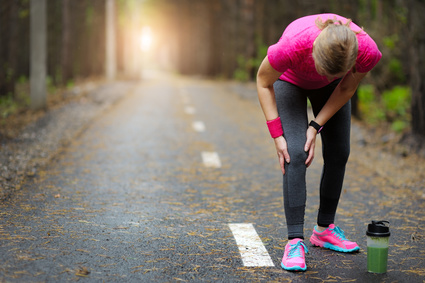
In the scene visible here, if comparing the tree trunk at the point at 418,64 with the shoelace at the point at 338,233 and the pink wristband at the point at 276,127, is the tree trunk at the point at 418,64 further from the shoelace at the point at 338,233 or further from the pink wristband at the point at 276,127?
the pink wristband at the point at 276,127

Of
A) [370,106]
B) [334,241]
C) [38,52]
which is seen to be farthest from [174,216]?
[370,106]

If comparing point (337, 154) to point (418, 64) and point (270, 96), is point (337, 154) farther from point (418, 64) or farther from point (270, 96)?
point (418, 64)

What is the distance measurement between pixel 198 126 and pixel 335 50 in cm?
913

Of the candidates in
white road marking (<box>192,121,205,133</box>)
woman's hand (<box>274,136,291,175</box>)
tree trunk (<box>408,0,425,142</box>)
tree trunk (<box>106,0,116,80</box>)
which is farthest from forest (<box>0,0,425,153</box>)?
woman's hand (<box>274,136,291,175</box>)

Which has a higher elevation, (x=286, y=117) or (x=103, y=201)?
(x=286, y=117)

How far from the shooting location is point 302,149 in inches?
155

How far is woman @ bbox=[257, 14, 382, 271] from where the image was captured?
135 inches

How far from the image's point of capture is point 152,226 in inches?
192

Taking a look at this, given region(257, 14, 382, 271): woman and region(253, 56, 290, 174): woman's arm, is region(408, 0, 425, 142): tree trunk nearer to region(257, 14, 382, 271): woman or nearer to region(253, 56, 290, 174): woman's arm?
region(257, 14, 382, 271): woman

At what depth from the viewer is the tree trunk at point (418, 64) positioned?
31.1ft

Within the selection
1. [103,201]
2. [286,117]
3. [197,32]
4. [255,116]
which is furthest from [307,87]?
[197,32]

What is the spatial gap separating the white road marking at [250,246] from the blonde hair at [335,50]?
1.41m

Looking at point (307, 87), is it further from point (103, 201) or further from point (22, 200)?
point (22, 200)

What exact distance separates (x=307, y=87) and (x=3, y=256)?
237 cm
